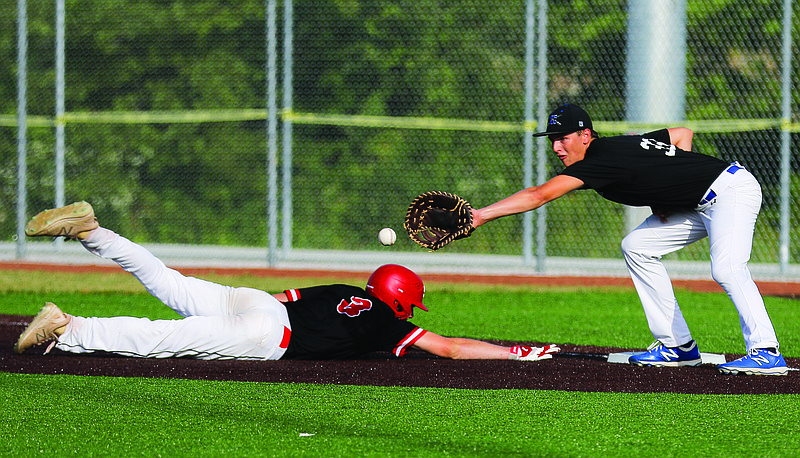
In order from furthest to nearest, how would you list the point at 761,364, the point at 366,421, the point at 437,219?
the point at 761,364 < the point at 437,219 < the point at 366,421

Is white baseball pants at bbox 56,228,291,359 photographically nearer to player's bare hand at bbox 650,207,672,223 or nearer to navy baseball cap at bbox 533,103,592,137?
navy baseball cap at bbox 533,103,592,137

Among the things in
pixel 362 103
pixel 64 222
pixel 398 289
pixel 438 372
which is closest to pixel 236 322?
pixel 398 289

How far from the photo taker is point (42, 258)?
12.6 m

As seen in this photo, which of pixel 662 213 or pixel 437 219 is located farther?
pixel 662 213

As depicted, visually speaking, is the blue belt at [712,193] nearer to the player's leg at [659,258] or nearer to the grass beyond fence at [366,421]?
the player's leg at [659,258]

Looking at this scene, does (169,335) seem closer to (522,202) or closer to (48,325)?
(48,325)

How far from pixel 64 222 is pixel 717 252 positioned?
398cm

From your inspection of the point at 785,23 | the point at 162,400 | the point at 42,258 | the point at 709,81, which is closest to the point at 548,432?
the point at 162,400

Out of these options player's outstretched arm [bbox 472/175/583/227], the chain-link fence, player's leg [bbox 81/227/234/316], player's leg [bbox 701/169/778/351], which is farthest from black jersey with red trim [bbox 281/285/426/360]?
the chain-link fence

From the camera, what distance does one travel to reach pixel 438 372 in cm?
555

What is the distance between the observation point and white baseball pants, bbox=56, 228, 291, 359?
18.3ft

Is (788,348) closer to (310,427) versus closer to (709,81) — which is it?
(310,427)

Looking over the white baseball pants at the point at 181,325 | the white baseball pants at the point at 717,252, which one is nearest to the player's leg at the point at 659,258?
the white baseball pants at the point at 717,252

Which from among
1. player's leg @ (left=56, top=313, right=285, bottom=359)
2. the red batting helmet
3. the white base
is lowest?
the white base
